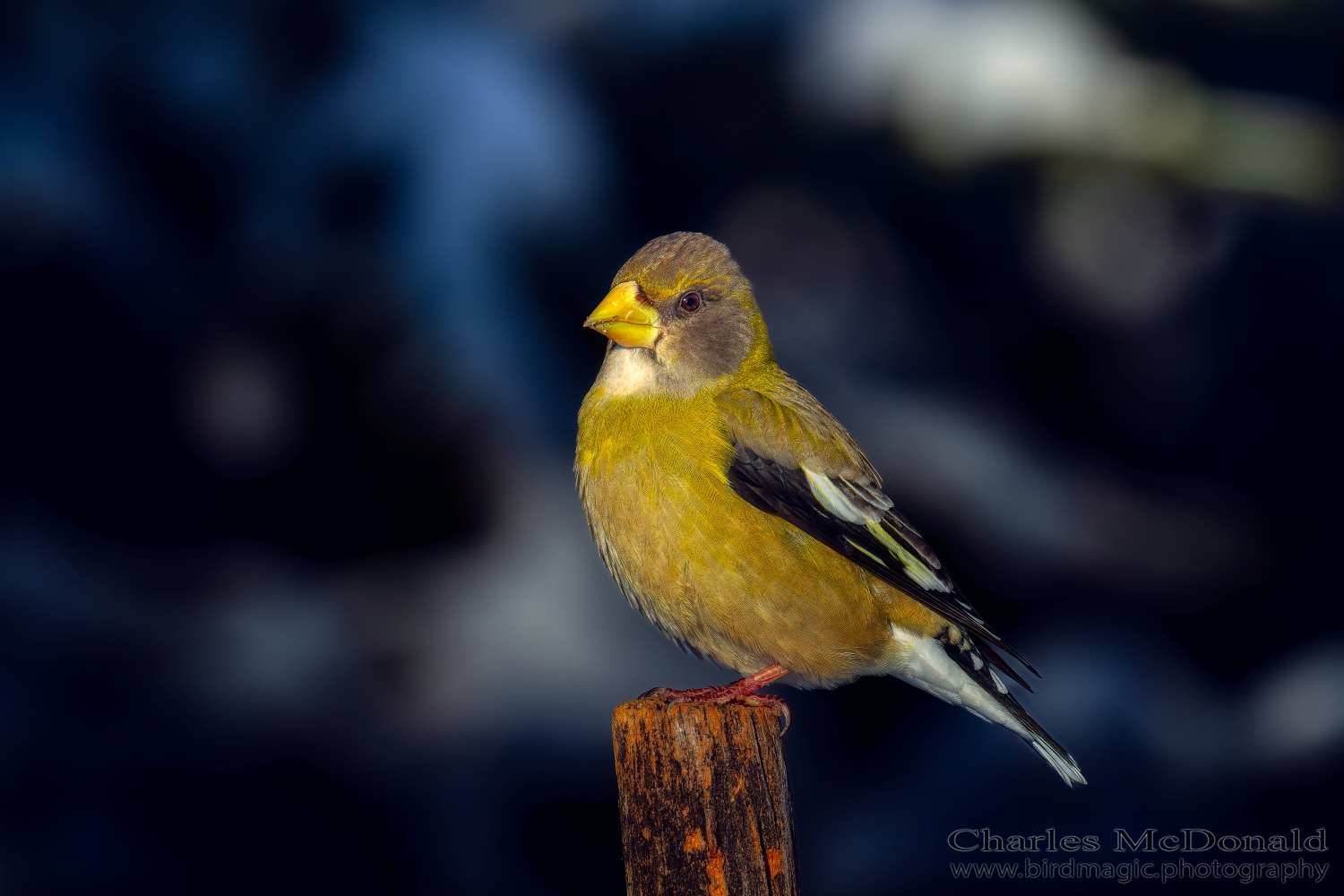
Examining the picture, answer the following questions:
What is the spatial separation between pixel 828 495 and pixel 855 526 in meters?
0.13

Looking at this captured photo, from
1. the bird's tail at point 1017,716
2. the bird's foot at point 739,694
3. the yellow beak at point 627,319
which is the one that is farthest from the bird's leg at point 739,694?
the yellow beak at point 627,319

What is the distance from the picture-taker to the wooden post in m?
2.27

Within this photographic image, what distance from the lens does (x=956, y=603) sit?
306 cm

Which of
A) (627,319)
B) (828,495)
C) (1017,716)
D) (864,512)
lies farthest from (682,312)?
(1017,716)

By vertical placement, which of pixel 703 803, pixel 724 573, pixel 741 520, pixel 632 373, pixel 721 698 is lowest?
pixel 703 803

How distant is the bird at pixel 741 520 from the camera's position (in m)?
2.90

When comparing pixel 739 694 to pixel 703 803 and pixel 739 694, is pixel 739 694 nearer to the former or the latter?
pixel 739 694

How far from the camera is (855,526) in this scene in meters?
3.06

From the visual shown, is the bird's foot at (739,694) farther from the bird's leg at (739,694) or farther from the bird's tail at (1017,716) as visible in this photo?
the bird's tail at (1017,716)

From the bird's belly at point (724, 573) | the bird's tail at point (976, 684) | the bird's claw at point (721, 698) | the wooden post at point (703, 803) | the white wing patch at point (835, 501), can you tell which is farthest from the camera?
the bird's tail at point (976, 684)

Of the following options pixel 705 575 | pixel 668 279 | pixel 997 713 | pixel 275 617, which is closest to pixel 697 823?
pixel 705 575

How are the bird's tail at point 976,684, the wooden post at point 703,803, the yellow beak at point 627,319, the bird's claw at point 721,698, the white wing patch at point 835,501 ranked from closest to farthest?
1. the wooden post at point 703,803
2. the bird's claw at point 721,698
3. the white wing patch at point 835,501
4. the yellow beak at point 627,319
5. the bird's tail at point 976,684

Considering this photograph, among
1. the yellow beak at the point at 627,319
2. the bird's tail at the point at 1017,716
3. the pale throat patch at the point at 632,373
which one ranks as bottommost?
the bird's tail at the point at 1017,716

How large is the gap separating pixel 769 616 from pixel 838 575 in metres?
0.27
